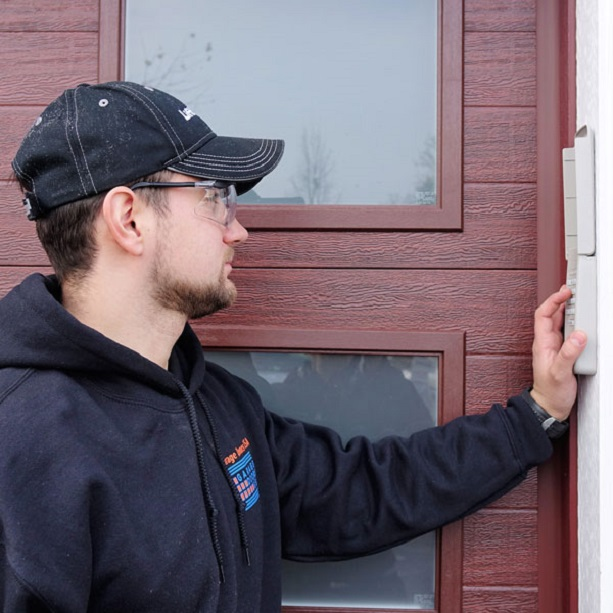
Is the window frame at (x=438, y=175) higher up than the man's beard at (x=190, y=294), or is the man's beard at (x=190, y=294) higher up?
the window frame at (x=438, y=175)

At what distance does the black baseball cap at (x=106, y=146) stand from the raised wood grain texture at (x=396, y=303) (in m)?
0.32

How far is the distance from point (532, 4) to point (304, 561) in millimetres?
1099

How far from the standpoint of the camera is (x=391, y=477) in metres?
1.35

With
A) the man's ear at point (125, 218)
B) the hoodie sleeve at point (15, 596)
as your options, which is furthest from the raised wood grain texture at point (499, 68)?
the hoodie sleeve at point (15, 596)

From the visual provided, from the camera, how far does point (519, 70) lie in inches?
55.9

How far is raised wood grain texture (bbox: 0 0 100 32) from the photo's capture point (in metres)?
1.46

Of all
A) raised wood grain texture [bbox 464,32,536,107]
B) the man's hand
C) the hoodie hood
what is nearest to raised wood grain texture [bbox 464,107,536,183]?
raised wood grain texture [bbox 464,32,536,107]

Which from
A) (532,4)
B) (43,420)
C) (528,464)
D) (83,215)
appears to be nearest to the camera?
(43,420)

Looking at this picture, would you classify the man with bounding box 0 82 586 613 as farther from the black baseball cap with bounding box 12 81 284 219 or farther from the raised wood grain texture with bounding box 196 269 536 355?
the raised wood grain texture with bounding box 196 269 536 355

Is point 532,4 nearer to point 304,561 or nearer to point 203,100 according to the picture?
point 203,100

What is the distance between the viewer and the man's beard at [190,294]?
3.81ft

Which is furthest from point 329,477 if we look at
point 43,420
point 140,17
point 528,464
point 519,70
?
point 140,17

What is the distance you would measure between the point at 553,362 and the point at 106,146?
786mm

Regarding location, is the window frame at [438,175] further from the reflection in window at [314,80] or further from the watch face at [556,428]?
the watch face at [556,428]
